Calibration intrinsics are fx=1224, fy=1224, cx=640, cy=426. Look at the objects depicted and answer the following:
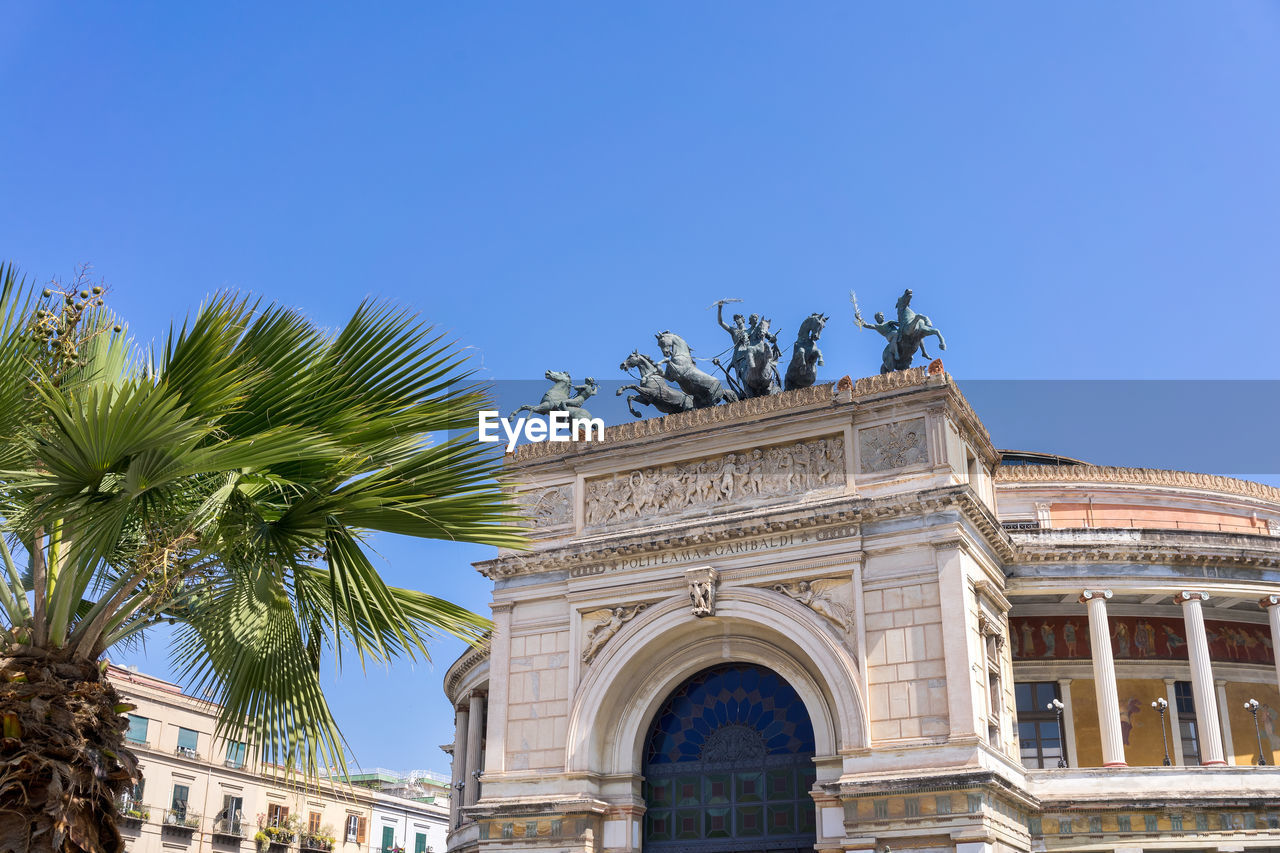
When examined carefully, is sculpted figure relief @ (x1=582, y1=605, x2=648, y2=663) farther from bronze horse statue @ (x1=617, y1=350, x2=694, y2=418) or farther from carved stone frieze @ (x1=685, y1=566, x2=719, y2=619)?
bronze horse statue @ (x1=617, y1=350, x2=694, y2=418)

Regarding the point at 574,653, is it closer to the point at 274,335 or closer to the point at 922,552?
the point at 922,552

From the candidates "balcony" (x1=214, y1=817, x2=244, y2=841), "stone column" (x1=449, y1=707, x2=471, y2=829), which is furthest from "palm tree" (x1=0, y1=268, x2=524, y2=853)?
"balcony" (x1=214, y1=817, x2=244, y2=841)

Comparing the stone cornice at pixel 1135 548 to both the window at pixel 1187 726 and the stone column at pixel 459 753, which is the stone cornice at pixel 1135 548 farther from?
the stone column at pixel 459 753

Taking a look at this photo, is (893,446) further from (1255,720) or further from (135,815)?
(135,815)

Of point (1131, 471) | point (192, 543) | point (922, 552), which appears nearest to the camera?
point (192, 543)

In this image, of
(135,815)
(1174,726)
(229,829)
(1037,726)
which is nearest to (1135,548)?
(1174,726)

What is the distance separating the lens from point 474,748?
37.2m

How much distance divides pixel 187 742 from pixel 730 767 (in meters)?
34.9

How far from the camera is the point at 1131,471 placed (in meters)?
36.5

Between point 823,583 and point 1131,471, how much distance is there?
15.1 m

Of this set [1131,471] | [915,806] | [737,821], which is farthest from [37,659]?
[1131,471]

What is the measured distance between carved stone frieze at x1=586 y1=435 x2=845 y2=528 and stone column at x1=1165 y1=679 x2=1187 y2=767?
37.9 ft

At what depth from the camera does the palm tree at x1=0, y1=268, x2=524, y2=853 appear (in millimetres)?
9281

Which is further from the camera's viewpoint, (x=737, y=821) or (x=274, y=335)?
(x=737, y=821)
